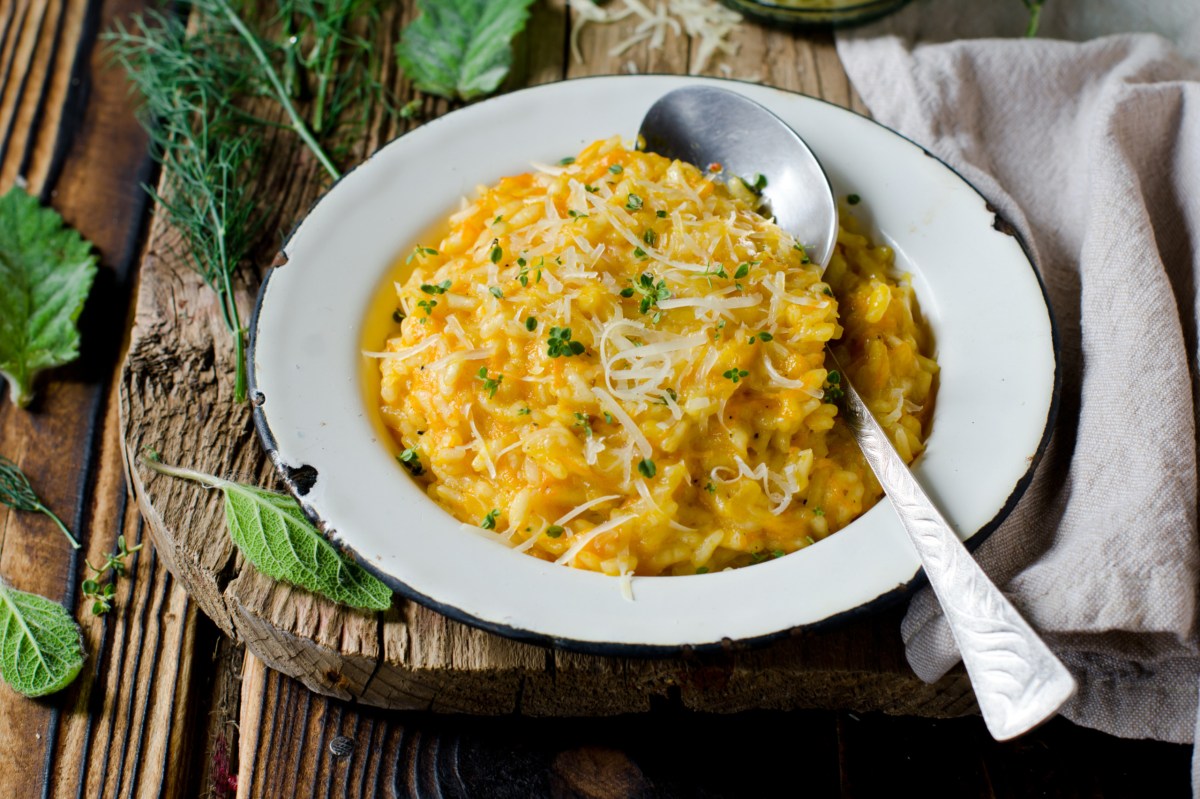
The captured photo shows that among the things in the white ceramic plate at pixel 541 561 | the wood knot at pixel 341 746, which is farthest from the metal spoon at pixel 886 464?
the wood knot at pixel 341 746

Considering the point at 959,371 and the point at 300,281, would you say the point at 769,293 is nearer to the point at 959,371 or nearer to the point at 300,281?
the point at 959,371

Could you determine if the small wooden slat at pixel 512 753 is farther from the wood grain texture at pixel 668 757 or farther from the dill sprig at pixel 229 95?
the dill sprig at pixel 229 95

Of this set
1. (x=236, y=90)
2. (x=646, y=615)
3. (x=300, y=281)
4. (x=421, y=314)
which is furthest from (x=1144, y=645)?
(x=236, y=90)

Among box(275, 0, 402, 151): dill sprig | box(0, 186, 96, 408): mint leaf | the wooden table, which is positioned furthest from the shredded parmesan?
box(0, 186, 96, 408): mint leaf

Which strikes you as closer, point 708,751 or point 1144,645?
point 1144,645

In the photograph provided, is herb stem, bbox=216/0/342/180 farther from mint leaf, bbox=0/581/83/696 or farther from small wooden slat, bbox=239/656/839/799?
small wooden slat, bbox=239/656/839/799

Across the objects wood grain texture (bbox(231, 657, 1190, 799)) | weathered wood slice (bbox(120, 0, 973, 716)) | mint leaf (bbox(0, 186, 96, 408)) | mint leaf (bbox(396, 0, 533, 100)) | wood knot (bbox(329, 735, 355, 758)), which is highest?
mint leaf (bbox(396, 0, 533, 100))
